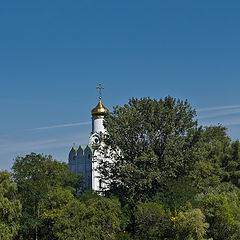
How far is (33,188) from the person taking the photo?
Answer: 27672 millimetres

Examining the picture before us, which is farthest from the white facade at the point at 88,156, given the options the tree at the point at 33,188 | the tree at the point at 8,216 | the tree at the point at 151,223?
the tree at the point at 151,223

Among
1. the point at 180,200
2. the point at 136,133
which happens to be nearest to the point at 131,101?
the point at 136,133

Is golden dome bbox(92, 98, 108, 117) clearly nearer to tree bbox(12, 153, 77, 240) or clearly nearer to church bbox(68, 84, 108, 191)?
church bbox(68, 84, 108, 191)

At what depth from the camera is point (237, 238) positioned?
22.8m

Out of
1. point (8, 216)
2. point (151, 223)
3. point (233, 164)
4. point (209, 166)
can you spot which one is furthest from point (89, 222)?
point (233, 164)

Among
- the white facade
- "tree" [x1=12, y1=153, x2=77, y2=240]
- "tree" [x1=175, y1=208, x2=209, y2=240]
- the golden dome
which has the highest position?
the golden dome

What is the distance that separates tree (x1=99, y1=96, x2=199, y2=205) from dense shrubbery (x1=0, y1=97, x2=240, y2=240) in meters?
0.07

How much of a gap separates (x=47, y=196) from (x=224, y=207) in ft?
36.5

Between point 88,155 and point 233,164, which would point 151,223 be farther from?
point 88,155

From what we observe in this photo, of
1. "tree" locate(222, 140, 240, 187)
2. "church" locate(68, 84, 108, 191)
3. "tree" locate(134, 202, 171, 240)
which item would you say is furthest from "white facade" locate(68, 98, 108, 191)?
"tree" locate(134, 202, 171, 240)

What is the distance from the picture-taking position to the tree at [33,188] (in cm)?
2716

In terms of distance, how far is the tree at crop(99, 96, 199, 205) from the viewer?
91.0ft

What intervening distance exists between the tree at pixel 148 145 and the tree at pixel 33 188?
4.43 meters

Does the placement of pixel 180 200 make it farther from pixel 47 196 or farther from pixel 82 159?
pixel 82 159
